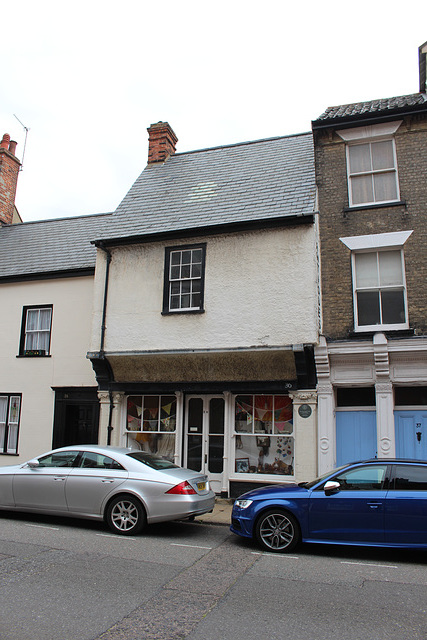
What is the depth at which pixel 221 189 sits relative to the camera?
1391 cm

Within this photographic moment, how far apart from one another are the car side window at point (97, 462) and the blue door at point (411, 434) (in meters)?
6.09

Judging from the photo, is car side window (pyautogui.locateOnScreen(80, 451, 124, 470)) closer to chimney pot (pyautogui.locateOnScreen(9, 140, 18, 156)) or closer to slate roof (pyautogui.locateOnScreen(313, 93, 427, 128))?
slate roof (pyautogui.locateOnScreen(313, 93, 427, 128))

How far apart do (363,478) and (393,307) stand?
5.23 m

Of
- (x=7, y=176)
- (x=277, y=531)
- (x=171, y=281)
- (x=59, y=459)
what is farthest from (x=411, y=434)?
(x=7, y=176)

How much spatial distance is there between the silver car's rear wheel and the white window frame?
6.20 m

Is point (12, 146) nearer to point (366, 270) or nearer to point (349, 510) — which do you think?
point (366, 270)

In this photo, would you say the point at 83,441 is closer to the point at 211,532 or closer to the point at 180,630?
the point at 211,532

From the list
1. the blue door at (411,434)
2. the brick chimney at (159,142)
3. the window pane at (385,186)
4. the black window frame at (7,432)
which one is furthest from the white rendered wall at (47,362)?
the window pane at (385,186)

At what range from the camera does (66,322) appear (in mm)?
14773

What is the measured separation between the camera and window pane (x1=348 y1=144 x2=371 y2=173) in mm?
12602

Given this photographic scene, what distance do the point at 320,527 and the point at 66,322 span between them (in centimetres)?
976

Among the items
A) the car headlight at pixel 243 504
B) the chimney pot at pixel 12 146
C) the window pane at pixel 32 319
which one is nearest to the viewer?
the car headlight at pixel 243 504

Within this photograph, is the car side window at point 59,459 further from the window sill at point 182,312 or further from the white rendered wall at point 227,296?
the window sill at point 182,312

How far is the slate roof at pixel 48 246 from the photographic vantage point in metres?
15.4
